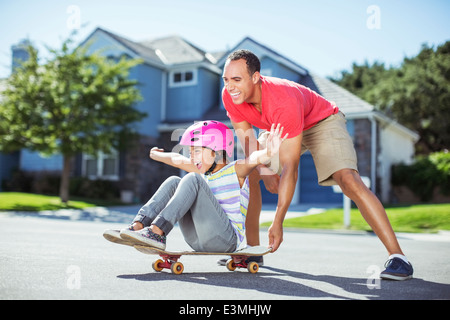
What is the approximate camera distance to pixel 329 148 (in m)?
4.42

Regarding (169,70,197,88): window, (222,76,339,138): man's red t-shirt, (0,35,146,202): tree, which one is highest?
(169,70,197,88): window

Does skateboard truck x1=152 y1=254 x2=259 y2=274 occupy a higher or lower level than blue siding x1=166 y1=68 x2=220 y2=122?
lower

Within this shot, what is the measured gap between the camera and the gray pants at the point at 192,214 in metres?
3.76

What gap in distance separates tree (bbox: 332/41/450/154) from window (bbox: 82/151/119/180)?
51.4 ft

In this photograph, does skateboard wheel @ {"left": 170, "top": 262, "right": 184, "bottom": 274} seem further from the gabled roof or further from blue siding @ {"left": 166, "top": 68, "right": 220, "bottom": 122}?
the gabled roof

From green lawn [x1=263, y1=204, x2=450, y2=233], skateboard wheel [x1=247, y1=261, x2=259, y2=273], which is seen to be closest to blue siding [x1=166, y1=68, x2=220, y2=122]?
green lawn [x1=263, y1=204, x2=450, y2=233]

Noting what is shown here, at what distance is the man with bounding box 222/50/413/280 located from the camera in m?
3.91

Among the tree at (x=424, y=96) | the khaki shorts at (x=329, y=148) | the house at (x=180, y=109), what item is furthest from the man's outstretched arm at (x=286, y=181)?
the tree at (x=424, y=96)

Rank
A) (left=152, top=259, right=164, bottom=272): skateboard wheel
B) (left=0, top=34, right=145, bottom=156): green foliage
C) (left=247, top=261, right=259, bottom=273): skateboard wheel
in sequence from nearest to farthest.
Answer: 1. (left=152, top=259, right=164, bottom=272): skateboard wheel
2. (left=247, top=261, right=259, bottom=273): skateboard wheel
3. (left=0, top=34, right=145, bottom=156): green foliage

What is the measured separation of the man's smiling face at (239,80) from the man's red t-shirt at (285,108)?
0.11 meters

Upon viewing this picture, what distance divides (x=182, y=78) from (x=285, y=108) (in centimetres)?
1874

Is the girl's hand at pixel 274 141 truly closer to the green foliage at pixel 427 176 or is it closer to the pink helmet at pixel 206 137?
the pink helmet at pixel 206 137
